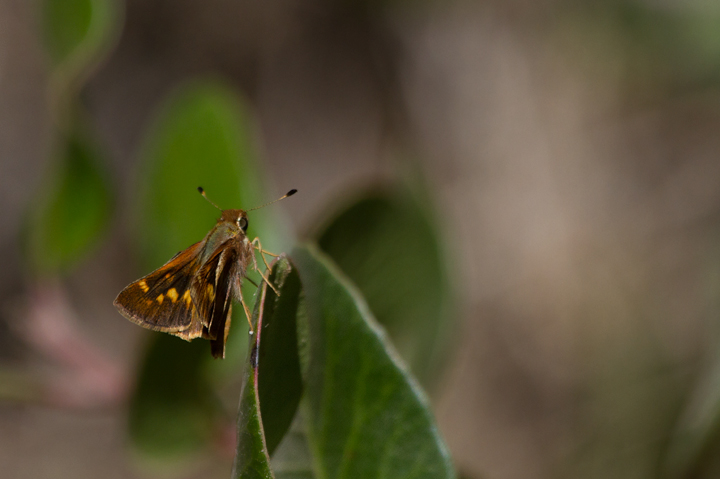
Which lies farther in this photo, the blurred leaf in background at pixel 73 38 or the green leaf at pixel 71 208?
the green leaf at pixel 71 208

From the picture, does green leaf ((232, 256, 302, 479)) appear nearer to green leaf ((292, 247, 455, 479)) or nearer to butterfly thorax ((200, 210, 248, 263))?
green leaf ((292, 247, 455, 479))

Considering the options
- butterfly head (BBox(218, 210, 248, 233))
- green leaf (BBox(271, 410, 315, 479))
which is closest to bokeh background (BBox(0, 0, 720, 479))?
butterfly head (BBox(218, 210, 248, 233))

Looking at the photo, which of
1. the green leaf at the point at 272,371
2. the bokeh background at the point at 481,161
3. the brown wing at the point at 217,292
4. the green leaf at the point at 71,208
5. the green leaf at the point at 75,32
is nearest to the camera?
the green leaf at the point at 272,371

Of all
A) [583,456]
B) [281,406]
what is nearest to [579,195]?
[583,456]

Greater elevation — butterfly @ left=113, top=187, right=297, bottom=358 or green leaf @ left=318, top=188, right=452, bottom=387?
butterfly @ left=113, top=187, right=297, bottom=358

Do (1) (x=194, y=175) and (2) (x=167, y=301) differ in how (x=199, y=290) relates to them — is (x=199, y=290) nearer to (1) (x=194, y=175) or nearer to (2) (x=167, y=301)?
(2) (x=167, y=301)

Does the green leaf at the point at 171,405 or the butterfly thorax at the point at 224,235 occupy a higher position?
the butterfly thorax at the point at 224,235

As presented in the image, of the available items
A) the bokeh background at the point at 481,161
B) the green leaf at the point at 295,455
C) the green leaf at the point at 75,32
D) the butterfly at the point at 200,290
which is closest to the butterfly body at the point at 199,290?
the butterfly at the point at 200,290

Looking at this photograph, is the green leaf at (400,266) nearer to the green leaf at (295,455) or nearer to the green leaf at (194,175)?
A: the green leaf at (194,175)

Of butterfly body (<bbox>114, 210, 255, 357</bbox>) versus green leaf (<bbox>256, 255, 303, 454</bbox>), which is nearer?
green leaf (<bbox>256, 255, 303, 454</bbox>)
